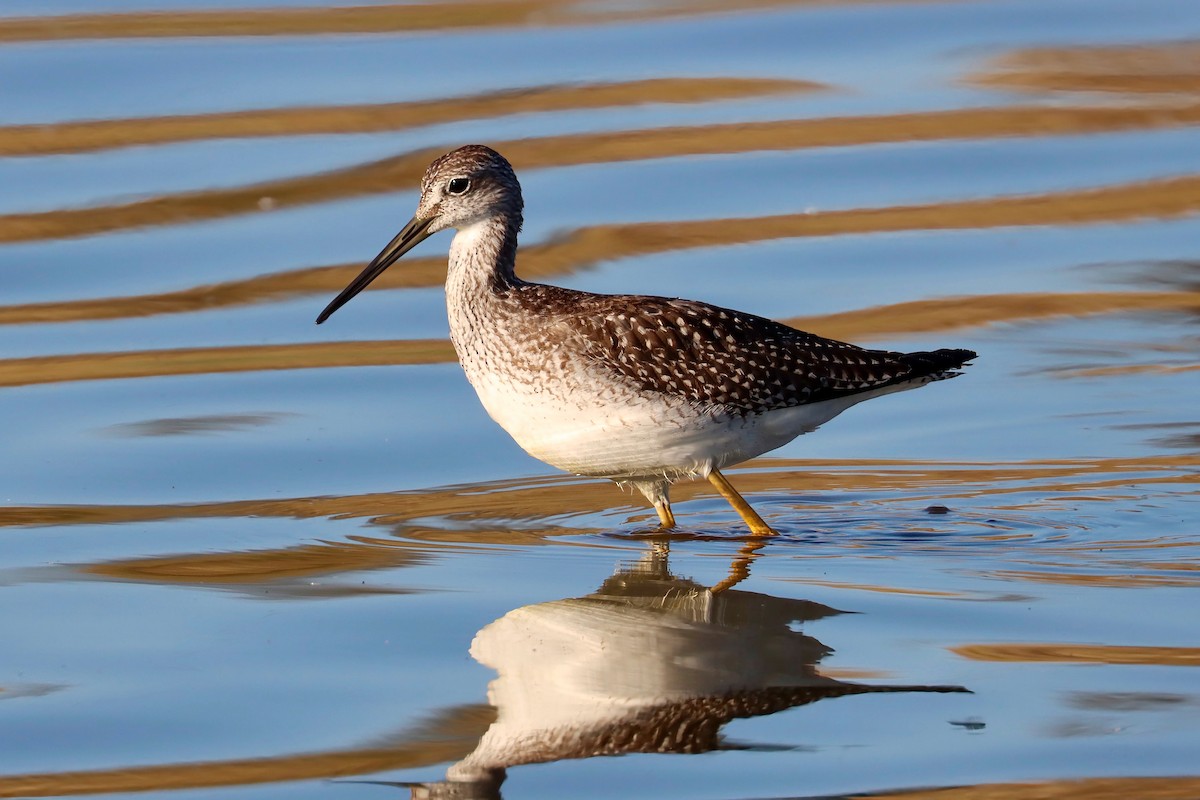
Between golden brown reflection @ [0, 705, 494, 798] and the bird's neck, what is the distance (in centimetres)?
324

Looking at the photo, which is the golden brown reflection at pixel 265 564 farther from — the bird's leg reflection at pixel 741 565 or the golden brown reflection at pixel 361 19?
the golden brown reflection at pixel 361 19

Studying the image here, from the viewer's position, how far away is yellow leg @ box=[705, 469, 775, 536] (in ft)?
29.7

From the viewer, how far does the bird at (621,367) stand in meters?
8.88

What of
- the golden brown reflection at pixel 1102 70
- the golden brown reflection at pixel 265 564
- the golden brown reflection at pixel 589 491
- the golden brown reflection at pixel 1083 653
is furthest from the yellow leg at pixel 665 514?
the golden brown reflection at pixel 1102 70

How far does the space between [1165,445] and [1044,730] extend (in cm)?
416

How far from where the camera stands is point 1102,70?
17719 millimetres

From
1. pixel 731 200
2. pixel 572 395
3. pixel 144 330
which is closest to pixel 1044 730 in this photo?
pixel 572 395

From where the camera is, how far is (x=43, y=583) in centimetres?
819

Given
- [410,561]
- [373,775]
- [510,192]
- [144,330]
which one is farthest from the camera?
[144,330]

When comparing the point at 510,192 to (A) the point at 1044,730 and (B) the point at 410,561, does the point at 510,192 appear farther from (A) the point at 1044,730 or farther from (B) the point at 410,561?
(A) the point at 1044,730

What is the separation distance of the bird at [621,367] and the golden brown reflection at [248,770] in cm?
262

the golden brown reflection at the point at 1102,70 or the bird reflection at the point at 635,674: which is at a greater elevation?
the golden brown reflection at the point at 1102,70

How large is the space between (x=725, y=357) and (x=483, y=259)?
122cm

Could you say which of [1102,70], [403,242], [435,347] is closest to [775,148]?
[1102,70]
